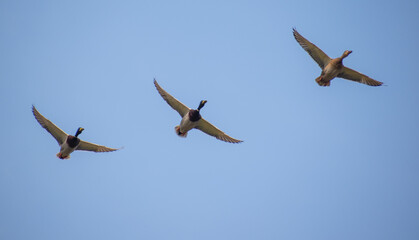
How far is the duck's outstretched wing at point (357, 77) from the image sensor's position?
24578mm

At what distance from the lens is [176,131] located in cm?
2447

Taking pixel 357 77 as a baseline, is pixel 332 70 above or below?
below

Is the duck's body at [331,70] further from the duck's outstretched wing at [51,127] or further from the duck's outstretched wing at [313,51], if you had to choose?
the duck's outstretched wing at [51,127]

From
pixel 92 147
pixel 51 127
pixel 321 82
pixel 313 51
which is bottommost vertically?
pixel 51 127

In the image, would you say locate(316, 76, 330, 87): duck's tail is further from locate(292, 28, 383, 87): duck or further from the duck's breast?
the duck's breast

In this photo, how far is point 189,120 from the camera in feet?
77.4

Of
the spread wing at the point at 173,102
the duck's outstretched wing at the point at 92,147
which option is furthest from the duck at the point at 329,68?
the duck's outstretched wing at the point at 92,147

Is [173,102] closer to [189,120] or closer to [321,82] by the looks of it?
[189,120]

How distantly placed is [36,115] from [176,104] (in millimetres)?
7180

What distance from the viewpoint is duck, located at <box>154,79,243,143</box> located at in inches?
925

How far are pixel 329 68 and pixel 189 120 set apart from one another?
7579 millimetres

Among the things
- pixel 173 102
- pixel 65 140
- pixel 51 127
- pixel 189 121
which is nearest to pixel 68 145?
pixel 65 140

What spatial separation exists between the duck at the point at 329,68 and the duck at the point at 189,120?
222 inches

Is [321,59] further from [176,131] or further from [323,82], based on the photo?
[176,131]
